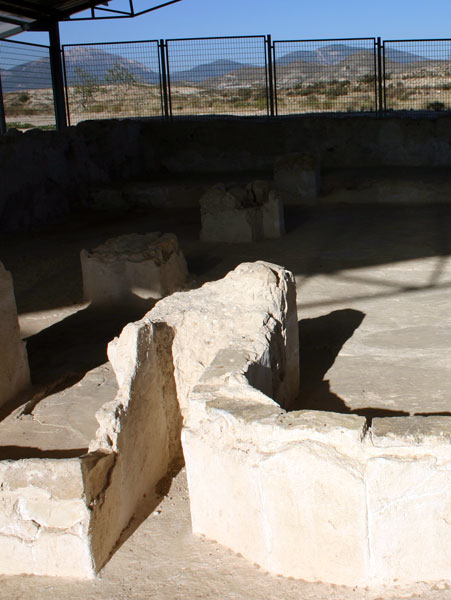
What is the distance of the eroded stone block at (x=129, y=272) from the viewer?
681cm

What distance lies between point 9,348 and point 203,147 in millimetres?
9527

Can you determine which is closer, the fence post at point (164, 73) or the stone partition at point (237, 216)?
the stone partition at point (237, 216)

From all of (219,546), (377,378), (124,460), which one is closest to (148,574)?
(219,546)

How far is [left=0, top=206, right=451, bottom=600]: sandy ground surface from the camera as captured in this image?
2.91m

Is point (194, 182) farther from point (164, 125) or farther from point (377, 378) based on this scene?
point (377, 378)

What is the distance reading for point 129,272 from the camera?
6.84 m

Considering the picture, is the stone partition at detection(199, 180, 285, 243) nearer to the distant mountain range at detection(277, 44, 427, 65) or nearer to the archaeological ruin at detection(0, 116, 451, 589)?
the archaeological ruin at detection(0, 116, 451, 589)

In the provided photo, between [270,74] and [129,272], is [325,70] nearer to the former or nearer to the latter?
[270,74]

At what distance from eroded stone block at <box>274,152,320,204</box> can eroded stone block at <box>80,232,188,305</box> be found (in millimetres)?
4489

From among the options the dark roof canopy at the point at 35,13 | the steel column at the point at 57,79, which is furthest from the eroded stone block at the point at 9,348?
the steel column at the point at 57,79

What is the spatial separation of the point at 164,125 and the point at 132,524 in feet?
37.4

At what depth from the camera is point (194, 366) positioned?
12.8ft

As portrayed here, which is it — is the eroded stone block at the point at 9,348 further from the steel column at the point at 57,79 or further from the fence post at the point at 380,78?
the fence post at the point at 380,78

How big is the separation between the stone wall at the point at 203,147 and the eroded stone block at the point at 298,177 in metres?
2.11
